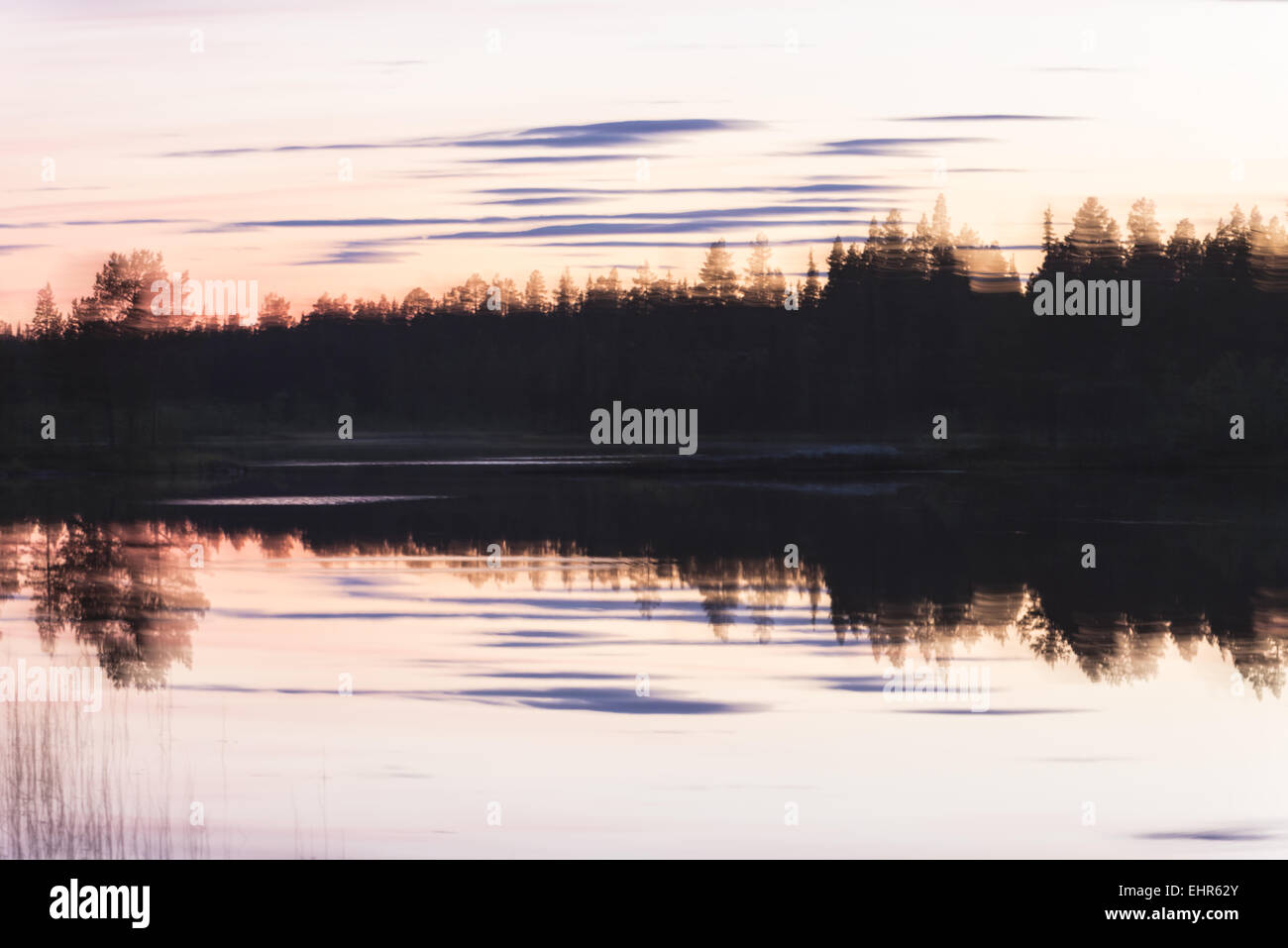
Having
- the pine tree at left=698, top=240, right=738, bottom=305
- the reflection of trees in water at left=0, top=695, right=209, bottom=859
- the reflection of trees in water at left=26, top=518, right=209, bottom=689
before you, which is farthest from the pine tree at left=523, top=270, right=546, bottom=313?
the reflection of trees in water at left=0, top=695, right=209, bottom=859

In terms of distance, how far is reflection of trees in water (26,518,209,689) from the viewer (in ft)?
65.5

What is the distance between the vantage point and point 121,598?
2561cm

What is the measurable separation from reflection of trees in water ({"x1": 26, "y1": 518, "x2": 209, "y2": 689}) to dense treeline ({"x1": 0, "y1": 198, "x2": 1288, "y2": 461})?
173 ft

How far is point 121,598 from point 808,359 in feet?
306

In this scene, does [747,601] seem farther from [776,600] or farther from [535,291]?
[535,291]

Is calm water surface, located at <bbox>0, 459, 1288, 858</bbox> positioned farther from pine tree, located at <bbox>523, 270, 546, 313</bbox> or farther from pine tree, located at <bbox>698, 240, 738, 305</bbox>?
pine tree, located at <bbox>523, 270, 546, 313</bbox>

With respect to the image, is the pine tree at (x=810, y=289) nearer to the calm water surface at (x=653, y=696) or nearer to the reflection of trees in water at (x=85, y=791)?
the calm water surface at (x=653, y=696)

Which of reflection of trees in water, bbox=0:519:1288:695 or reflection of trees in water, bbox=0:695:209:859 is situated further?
reflection of trees in water, bbox=0:519:1288:695

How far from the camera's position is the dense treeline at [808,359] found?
9481cm

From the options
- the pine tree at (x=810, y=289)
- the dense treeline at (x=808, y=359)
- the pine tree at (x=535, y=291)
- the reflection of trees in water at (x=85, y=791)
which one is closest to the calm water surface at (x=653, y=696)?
the reflection of trees in water at (x=85, y=791)

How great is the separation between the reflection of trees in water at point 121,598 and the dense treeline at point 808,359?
52.7 m

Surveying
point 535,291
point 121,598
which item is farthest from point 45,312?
point 121,598

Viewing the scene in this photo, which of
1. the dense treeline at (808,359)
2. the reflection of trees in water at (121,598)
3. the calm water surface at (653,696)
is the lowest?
the calm water surface at (653,696)

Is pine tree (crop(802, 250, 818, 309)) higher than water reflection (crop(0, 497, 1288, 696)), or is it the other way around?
pine tree (crop(802, 250, 818, 309))
